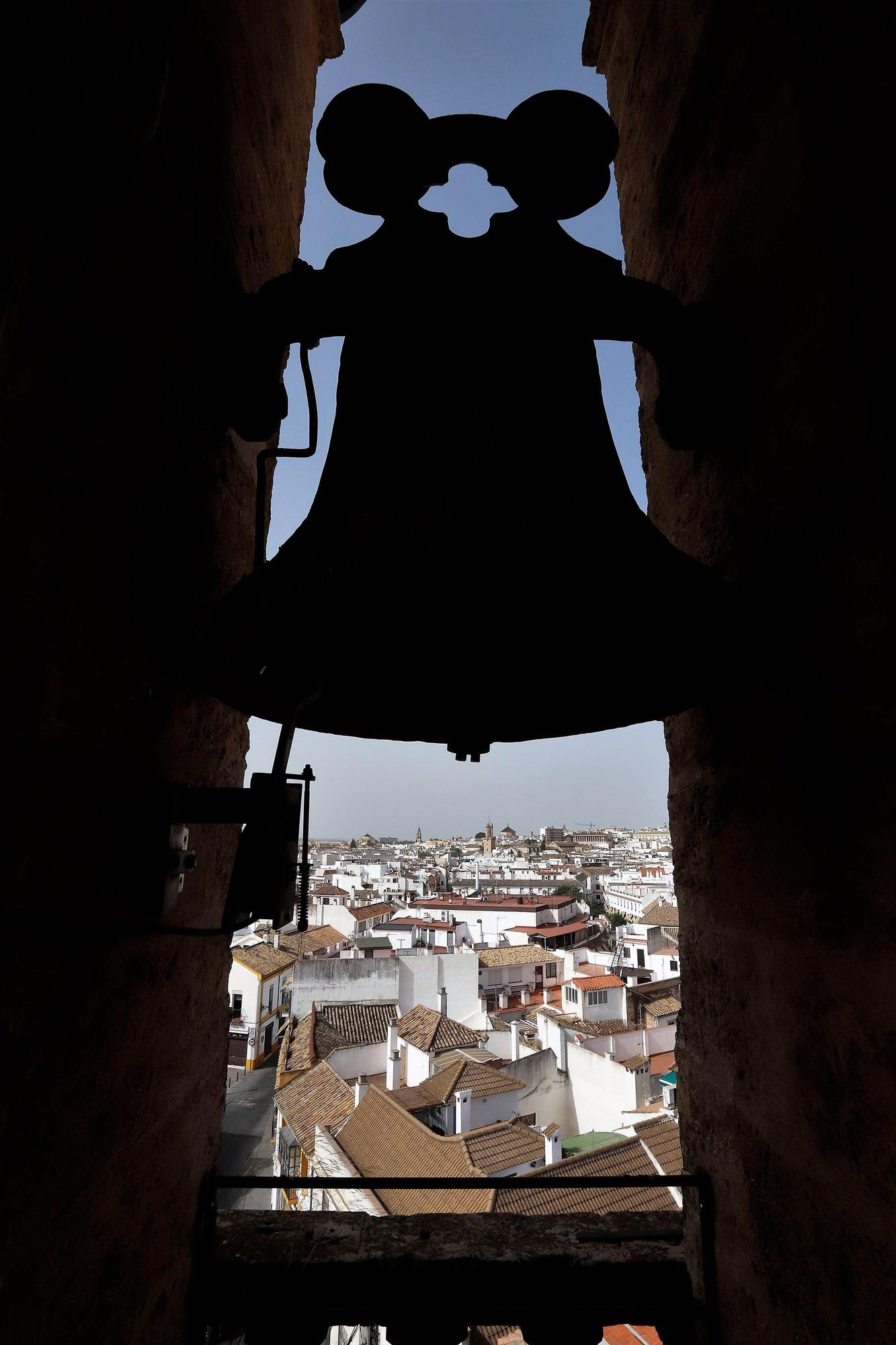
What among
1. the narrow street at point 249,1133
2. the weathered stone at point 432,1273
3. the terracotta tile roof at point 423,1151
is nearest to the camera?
the weathered stone at point 432,1273

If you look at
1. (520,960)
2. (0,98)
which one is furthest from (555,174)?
(520,960)

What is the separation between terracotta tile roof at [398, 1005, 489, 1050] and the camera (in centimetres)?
1945

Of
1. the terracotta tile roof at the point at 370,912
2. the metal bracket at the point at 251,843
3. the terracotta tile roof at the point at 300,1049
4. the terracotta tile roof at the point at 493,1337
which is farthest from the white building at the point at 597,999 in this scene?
the metal bracket at the point at 251,843

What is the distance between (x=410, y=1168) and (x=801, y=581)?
41.6ft

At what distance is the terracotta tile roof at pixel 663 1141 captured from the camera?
424 inches

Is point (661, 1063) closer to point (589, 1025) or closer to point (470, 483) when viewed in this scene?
point (589, 1025)

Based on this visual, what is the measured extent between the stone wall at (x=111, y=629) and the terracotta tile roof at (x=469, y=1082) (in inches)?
641

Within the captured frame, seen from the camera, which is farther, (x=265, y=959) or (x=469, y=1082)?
(x=265, y=959)

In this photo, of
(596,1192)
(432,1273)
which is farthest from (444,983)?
(432,1273)

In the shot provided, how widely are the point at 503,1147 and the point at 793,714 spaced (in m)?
13.9

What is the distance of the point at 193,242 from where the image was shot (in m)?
1.51

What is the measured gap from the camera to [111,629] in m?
1.14

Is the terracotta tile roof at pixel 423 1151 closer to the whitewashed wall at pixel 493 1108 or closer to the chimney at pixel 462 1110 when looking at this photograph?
the chimney at pixel 462 1110

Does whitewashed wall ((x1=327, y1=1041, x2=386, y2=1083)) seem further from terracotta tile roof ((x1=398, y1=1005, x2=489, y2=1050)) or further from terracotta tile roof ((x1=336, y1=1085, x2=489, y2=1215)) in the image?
terracotta tile roof ((x1=336, y1=1085, x2=489, y2=1215))
